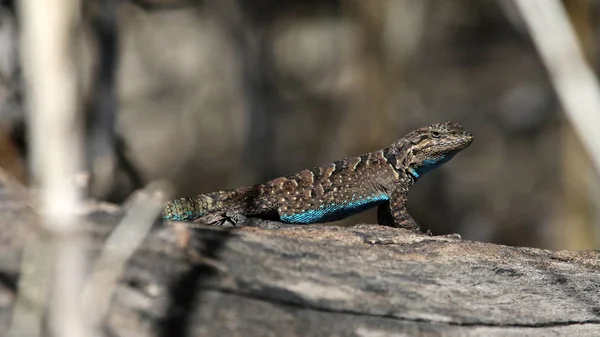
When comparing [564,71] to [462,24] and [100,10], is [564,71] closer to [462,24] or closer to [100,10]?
[100,10]

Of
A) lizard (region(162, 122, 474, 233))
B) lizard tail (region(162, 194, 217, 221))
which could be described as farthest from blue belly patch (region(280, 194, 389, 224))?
lizard tail (region(162, 194, 217, 221))

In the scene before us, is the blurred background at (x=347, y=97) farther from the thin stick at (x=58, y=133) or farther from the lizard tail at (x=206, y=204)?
the thin stick at (x=58, y=133)

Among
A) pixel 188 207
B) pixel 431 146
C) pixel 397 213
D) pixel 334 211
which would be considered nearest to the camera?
pixel 188 207

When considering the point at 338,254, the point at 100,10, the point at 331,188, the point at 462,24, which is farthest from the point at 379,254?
the point at 462,24

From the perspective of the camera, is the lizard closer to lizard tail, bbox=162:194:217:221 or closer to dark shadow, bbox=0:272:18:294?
lizard tail, bbox=162:194:217:221

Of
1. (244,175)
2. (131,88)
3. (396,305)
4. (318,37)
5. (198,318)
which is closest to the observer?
(198,318)

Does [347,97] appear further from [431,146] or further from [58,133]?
[58,133]

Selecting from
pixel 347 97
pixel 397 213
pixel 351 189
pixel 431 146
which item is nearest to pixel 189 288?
pixel 397 213
